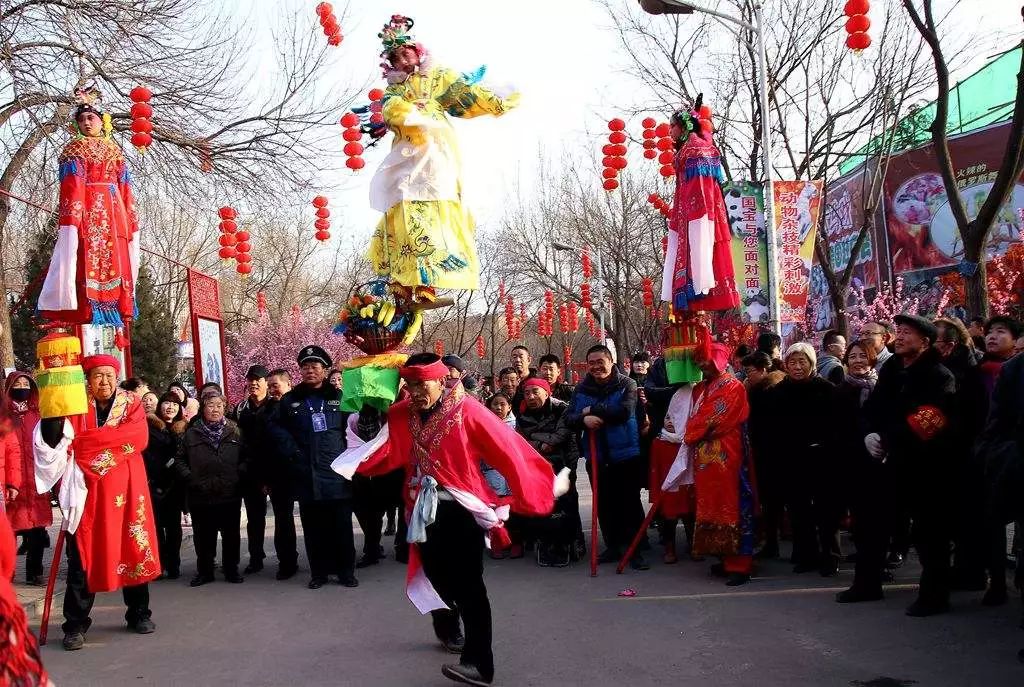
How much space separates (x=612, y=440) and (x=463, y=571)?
11.0ft

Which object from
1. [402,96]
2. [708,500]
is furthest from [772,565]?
[402,96]

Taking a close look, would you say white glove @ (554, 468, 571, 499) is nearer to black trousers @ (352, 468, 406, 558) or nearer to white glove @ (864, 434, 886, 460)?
white glove @ (864, 434, 886, 460)

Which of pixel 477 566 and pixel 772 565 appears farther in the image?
pixel 772 565

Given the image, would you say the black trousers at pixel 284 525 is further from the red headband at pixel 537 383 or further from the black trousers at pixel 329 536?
the red headband at pixel 537 383

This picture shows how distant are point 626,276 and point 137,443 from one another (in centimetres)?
2241

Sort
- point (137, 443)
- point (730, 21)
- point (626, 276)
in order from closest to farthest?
point (137, 443), point (730, 21), point (626, 276)

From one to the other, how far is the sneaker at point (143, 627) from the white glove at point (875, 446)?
488 cm

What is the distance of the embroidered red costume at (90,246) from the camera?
22.1 feet

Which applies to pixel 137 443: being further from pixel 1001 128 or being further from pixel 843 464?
pixel 1001 128

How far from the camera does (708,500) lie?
744cm

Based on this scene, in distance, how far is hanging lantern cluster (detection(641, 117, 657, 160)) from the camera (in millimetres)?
12719

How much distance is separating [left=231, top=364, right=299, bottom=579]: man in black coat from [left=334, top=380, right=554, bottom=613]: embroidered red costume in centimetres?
327

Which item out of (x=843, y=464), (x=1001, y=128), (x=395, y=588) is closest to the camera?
(x=843, y=464)

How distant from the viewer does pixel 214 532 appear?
8.54 m
